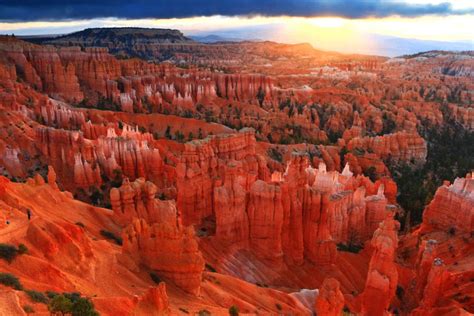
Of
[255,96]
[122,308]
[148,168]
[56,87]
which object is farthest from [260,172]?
[255,96]

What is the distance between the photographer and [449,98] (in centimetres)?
8806

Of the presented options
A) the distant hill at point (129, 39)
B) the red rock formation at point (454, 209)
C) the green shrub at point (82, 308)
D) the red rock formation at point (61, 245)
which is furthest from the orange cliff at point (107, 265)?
the distant hill at point (129, 39)

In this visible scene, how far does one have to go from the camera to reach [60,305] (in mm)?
9102

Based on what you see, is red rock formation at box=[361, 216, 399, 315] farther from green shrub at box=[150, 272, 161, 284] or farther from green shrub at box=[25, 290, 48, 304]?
green shrub at box=[25, 290, 48, 304]

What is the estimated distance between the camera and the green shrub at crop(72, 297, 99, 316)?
9094 mm

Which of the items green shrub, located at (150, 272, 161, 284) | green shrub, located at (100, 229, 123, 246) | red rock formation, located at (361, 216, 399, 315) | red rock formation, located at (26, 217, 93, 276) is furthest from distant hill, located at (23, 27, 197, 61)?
red rock formation, located at (26, 217, 93, 276)

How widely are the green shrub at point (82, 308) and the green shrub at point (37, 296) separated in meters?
1.00

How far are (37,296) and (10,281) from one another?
30.7 inches

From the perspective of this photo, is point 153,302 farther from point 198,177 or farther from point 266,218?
point 198,177

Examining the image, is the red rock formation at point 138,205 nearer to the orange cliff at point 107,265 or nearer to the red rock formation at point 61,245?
the orange cliff at point 107,265

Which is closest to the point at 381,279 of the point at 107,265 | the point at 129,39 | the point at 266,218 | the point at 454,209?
the point at 266,218

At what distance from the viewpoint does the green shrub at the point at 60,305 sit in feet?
29.9

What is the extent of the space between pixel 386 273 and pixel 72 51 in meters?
60.1

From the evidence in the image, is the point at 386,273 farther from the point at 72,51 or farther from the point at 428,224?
the point at 72,51
